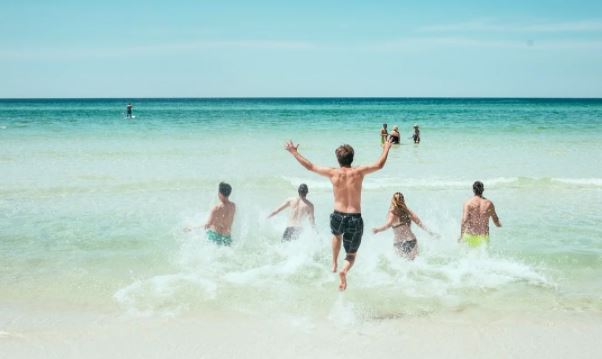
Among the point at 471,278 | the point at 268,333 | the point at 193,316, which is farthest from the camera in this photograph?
the point at 471,278

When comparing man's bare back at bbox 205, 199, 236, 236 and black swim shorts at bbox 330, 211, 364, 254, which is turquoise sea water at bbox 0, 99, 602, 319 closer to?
man's bare back at bbox 205, 199, 236, 236

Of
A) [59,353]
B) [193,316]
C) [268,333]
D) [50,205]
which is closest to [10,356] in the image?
[59,353]

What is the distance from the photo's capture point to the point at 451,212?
1118 centimetres

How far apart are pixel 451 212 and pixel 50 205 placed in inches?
334

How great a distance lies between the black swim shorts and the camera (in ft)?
19.3

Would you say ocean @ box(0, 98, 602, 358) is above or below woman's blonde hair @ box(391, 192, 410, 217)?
below

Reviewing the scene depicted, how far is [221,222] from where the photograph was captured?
26.0ft

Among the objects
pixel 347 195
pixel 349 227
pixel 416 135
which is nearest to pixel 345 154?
pixel 347 195

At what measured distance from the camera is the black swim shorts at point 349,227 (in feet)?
19.3

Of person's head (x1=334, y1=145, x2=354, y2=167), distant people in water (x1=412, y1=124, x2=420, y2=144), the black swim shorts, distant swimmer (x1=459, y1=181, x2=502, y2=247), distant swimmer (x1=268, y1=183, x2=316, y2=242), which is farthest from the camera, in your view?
distant people in water (x1=412, y1=124, x2=420, y2=144)

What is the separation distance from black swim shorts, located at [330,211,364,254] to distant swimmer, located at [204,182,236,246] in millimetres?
2447

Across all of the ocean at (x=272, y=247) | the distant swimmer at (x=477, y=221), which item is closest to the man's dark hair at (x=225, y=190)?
the ocean at (x=272, y=247)

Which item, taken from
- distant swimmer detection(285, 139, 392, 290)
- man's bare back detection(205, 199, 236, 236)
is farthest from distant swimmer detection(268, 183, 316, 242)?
distant swimmer detection(285, 139, 392, 290)

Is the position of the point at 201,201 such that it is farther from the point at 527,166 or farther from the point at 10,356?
the point at 527,166
